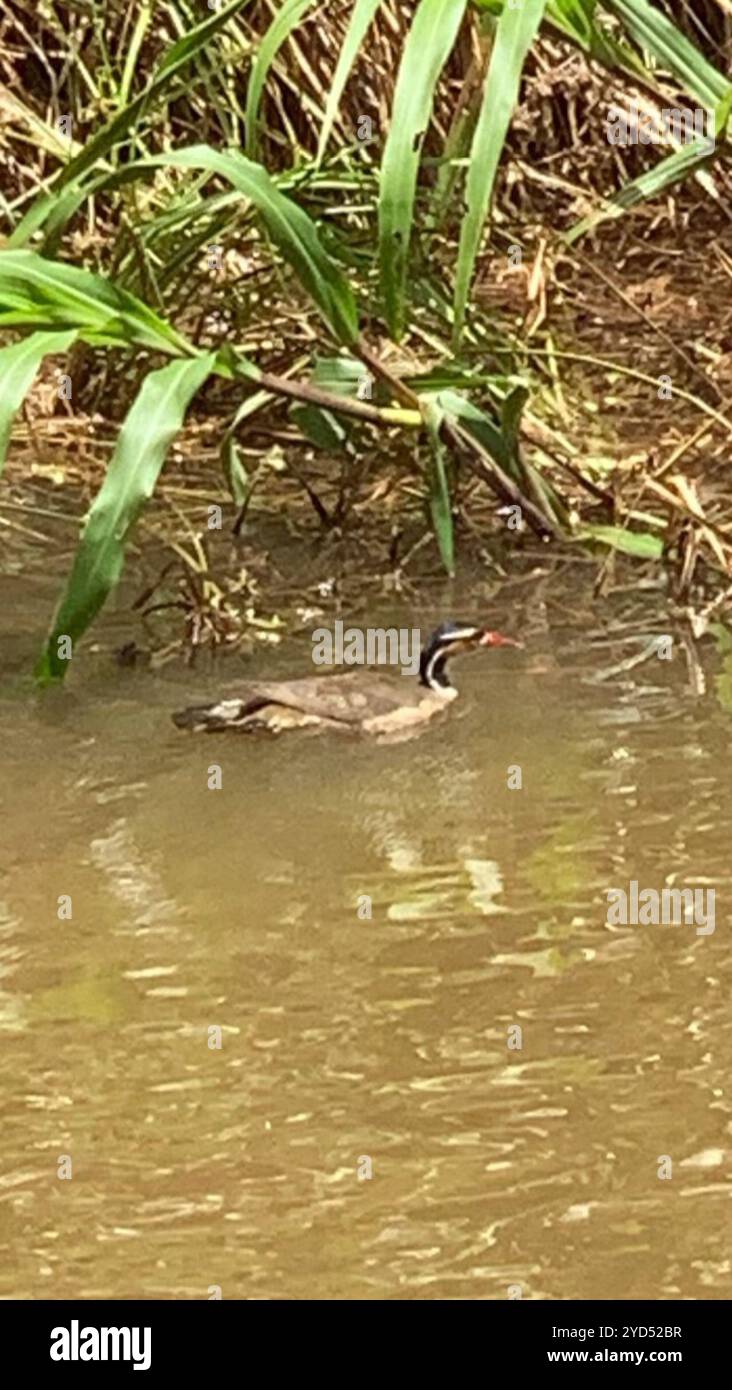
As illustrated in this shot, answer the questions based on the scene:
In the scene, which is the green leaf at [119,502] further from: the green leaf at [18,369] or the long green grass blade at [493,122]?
the long green grass blade at [493,122]

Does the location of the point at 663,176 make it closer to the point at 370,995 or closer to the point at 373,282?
the point at 373,282

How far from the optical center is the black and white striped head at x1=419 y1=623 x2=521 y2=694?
5.54 metres

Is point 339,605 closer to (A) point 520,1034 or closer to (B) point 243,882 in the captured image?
(B) point 243,882

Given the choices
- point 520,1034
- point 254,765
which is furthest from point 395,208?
point 520,1034

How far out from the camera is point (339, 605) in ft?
20.4

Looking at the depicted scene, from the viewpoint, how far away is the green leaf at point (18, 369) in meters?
4.93

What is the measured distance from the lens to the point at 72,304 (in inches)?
209

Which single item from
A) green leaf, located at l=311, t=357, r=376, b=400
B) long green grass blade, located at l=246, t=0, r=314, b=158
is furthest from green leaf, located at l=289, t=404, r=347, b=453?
long green grass blade, located at l=246, t=0, r=314, b=158

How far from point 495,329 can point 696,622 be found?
3.95 ft

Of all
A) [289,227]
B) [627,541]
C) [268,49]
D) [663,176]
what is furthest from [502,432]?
[268,49]

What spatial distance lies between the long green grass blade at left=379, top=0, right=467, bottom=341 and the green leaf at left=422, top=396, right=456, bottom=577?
27.9 inches

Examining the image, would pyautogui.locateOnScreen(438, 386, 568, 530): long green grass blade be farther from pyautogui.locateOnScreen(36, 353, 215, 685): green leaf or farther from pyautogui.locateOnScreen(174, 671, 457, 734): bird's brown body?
pyautogui.locateOnScreen(36, 353, 215, 685): green leaf

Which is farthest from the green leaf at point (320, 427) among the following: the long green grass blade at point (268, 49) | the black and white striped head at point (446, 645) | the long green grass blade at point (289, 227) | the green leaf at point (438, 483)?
the long green grass blade at point (268, 49)
